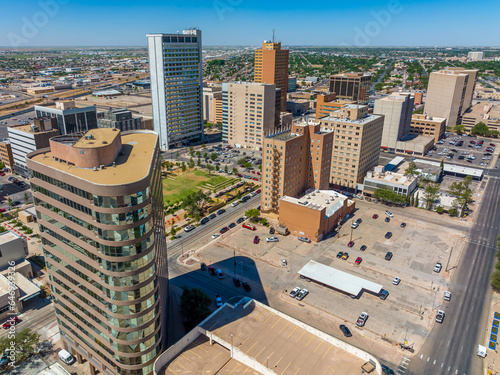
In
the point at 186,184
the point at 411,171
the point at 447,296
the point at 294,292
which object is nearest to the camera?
the point at 447,296

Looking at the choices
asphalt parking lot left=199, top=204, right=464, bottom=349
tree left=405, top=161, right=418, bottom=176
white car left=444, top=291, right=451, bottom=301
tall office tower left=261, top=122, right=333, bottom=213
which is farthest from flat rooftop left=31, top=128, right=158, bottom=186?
tree left=405, top=161, right=418, bottom=176

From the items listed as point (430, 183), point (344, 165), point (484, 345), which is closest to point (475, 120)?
point (430, 183)

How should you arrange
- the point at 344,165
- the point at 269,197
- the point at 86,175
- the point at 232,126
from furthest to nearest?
the point at 232,126, the point at 344,165, the point at 269,197, the point at 86,175

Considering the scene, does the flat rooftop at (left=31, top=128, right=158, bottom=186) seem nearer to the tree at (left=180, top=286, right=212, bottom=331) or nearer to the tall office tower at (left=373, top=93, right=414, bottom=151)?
the tree at (left=180, top=286, right=212, bottom=331)

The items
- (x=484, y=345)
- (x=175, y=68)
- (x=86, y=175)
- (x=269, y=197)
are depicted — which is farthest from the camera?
(x=175, y=68)

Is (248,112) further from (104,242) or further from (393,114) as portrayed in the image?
(104,242)

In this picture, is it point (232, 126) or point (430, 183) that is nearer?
point (430, 183)

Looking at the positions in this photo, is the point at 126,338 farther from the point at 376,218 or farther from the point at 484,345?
the point at 376,218

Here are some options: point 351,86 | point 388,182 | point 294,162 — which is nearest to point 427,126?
point 351,86
